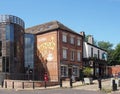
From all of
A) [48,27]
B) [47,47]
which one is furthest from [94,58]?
[48,27]

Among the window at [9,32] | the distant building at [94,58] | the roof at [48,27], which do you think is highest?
the roof at [48,27]

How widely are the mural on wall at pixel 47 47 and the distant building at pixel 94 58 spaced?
326 inches

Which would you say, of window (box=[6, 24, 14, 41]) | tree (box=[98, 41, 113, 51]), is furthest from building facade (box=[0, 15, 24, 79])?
tree (box=[98, 41, 113, 51])

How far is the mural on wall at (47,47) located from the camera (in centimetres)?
5257

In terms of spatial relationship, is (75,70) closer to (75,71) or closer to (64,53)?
(75,71)

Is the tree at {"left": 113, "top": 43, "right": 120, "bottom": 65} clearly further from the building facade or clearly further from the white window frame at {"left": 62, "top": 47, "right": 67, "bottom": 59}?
the building facade

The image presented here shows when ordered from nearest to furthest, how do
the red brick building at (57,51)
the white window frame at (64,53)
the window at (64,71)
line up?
the red brick building at (57,51)
the window at (64,71)
the white window frame at (64,53)

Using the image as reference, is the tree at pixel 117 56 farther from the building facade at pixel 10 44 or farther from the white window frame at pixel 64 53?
the building facade at pixel 10 44

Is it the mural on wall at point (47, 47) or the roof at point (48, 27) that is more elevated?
the roof at point (48, 27)

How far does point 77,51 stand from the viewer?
56.9 metres

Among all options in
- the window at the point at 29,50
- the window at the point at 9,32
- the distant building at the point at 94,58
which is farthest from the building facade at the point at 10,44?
the distant building at the point at 94,58

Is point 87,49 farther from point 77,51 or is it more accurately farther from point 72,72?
point 72,72

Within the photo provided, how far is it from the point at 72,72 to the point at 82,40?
23.4ft

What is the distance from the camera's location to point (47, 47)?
53562mm
